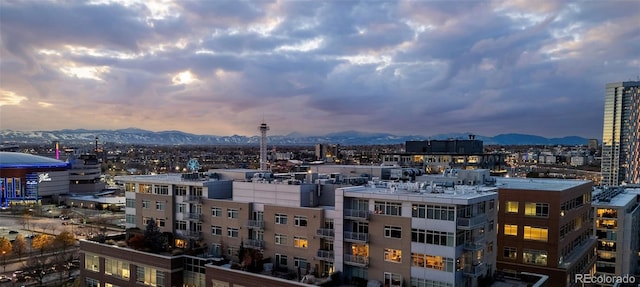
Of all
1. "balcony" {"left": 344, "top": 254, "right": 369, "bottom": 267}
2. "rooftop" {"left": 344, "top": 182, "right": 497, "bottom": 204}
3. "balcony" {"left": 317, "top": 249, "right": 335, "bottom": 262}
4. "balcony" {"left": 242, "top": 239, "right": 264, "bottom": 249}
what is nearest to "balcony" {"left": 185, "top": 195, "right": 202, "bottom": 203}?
"balcony" {"left": 242, "top": 239, "right": 264, "bottom": 249}

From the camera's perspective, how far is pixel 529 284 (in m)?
42.2

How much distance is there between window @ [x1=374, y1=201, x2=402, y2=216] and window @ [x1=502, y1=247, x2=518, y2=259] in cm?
2286

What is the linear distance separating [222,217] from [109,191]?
14201cm

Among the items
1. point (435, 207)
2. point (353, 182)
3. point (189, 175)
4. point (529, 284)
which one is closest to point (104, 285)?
point (189, 175)

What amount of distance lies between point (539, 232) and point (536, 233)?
0.37 metres

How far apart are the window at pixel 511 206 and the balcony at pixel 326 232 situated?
80.5ft

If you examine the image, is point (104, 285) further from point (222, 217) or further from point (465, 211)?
point (465, 211)

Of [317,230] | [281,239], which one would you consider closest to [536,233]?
[317,230]

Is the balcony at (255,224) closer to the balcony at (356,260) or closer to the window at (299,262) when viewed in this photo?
the window at (299,262)

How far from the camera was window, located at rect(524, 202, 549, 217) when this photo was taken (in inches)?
2029

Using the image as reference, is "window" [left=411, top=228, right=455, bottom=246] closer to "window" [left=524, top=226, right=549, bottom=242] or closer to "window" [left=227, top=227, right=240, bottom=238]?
"window" [left=227, top=227, right=240, bottom=238]

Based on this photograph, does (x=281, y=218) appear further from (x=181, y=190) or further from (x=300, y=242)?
(x=181, y=190)

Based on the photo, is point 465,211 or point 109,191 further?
point 109,191

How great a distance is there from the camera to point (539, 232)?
52.0 m
